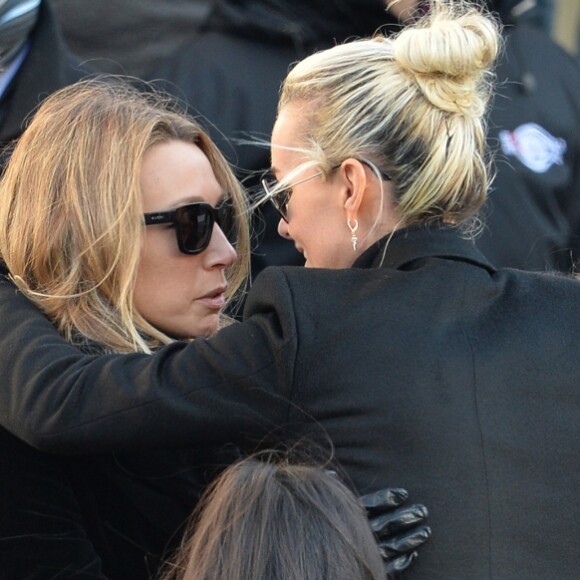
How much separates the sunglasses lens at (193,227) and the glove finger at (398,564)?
86 centimetres

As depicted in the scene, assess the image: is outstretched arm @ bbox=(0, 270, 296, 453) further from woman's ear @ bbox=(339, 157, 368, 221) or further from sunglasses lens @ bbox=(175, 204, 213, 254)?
sunglasses lens @ bbox=(175, 204, 213, 254)

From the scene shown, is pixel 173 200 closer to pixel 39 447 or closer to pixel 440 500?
pixel 39 447

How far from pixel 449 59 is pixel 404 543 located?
0.78 meters

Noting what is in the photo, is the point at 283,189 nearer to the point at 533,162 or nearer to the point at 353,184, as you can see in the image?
the point at 353,184

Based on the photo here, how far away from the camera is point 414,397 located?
5.61ft

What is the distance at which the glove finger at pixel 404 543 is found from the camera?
1.70 metres

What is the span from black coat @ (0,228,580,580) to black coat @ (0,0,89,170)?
4.58ft

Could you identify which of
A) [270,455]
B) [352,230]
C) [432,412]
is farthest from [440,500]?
[352,230]

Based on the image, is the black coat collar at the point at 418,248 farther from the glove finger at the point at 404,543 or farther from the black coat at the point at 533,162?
the black coat at the point at 533,162

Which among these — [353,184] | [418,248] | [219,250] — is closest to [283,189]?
[353,184]

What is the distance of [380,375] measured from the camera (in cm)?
173

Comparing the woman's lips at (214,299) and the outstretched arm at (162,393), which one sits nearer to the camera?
the outstretched arm at (162,393)

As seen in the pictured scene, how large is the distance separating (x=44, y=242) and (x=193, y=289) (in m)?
0.33

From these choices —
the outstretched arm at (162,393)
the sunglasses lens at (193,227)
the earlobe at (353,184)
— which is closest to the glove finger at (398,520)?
the outstretched arm at (162,393)
